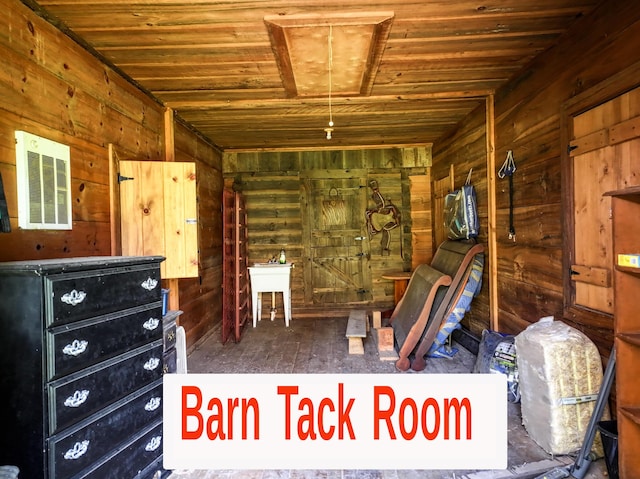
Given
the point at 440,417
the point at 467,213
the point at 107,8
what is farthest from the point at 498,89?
the point at 107,8

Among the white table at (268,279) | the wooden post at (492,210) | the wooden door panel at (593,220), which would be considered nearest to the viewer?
the wooden door panel at (593,220)

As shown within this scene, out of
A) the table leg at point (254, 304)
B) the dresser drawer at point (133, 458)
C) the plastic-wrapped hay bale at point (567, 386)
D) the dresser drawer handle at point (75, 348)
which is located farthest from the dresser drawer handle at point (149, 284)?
the table leg at point (254, 304)

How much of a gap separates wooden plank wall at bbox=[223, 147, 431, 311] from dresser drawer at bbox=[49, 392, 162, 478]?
411 cm

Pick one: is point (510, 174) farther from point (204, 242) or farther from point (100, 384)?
point (204, 242)

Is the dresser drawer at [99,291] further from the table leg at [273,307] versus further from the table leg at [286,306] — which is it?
the table leg at [273,307]

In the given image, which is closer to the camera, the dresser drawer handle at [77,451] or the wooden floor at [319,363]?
the dresser drawer handle at [77,451]

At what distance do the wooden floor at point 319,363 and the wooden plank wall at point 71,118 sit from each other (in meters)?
1.52

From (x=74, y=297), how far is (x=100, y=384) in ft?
1.37

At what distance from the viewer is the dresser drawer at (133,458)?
164 centimetres

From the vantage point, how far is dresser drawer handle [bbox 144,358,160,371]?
198 centimetres

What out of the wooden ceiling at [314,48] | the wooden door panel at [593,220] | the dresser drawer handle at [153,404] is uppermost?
the wooden ceiling at [314,48]

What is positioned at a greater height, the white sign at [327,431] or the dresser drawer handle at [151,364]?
the dresser drawer handle at [151,364]

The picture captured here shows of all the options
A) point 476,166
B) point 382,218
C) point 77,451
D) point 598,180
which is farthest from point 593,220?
point 382,218

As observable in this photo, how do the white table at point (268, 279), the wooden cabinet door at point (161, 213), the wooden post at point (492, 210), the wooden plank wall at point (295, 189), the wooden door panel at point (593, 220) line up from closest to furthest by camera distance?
the wooden door panel at point (593, 220) < the wooden cabinet door at point (161, 213) < the wooden post at point (492, 210) < the white table at point (268, 279) < the wooden plank wall at point (295, 189)
